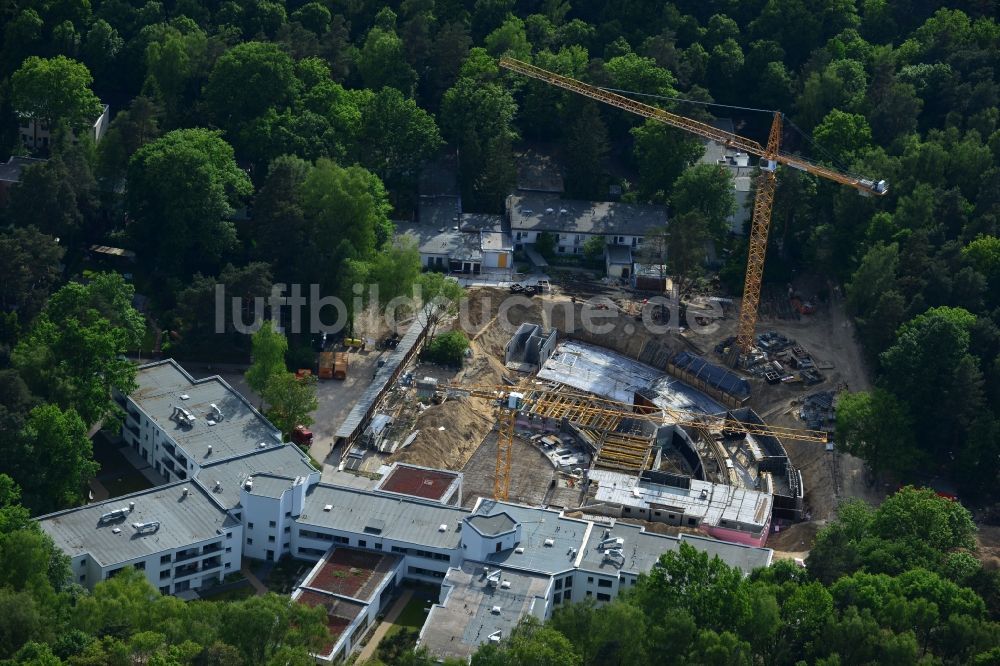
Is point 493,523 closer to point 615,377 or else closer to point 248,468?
point 248,468

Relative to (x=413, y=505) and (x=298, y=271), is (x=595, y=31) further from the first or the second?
(x=413, y=505)

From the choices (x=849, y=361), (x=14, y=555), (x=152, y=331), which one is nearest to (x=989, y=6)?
(x=849, y=361)

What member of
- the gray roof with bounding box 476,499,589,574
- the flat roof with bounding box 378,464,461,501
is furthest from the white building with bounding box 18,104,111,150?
the gray roof with bounding box 476,499,589,574

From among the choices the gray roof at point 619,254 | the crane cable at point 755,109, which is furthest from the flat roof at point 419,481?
the crane cable at point 755,109

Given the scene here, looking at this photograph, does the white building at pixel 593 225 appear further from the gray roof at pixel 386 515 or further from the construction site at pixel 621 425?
the gray roof at pixel 386 515

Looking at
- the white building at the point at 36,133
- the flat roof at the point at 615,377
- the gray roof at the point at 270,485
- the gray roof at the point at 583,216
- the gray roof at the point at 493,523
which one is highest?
the white building at the point at 36,133

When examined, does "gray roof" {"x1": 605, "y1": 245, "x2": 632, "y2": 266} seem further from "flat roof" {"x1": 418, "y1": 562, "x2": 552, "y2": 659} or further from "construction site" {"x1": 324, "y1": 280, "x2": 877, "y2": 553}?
"flat roof" {"x1": 418, "y1": 562, "x2": 552, "y2": 659}
